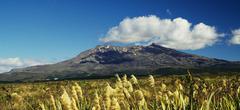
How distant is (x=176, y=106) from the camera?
17.4 feet

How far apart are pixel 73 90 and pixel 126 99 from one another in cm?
74

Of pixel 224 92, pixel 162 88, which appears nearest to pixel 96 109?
pixel 162 88

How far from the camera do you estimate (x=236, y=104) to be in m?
5.68

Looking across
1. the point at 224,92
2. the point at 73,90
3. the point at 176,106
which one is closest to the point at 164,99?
the point at 176,106

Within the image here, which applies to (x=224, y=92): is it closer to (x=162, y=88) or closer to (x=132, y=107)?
(x=162, y=88)

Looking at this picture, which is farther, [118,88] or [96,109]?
[118,88]

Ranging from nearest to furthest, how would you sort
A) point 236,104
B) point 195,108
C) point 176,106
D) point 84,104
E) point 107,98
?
point 107,98, point 195,108, point 176,106, point 236,104, point 84,104

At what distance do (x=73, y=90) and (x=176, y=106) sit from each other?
1404 millimetres

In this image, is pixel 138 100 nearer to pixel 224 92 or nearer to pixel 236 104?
pixel 236 104

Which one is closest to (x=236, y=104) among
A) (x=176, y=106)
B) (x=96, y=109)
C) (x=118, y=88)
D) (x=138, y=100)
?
(x=176, y=106)

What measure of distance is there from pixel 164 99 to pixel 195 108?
739mm

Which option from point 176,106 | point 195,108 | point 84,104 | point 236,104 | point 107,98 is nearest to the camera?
point 107,98

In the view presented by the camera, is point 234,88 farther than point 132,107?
Yes

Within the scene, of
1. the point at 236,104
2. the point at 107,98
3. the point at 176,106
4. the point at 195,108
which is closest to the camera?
the point at 107,98
